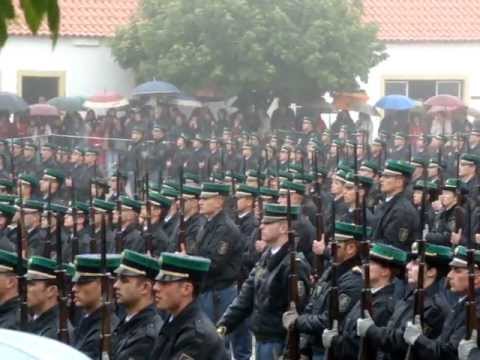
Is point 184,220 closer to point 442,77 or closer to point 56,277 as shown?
point 56,277

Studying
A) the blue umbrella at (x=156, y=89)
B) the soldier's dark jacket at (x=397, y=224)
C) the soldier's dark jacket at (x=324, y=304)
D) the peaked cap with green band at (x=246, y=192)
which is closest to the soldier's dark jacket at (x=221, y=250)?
the soldier's dark jacket at (x=397, y=224)

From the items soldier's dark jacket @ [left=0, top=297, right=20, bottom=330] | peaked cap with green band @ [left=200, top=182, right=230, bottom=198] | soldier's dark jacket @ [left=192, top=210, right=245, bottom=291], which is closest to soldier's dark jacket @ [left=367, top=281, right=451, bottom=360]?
soldier's dark jacket @ [left=0, top=297, right=20, bottom=330]

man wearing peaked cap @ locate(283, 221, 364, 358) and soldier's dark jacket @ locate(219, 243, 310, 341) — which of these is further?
soldier's dark jacket @ locate(219, 243, 310, 341)

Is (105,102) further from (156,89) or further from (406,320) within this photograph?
(406,320)

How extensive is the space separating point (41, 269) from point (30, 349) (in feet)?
13.8

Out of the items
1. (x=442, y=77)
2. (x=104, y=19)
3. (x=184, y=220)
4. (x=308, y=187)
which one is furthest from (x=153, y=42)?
(x=184, y=220)

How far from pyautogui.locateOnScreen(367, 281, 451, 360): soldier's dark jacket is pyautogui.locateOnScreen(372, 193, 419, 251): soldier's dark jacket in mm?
4286

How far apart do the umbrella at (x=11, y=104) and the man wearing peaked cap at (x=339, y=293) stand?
17.1 metres

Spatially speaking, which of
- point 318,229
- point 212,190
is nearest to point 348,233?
point 318,229

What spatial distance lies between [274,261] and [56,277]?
74.8 inches

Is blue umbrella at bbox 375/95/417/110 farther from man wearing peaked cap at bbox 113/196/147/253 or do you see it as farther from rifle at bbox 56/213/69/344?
rifle at bbox 56/213/69/344

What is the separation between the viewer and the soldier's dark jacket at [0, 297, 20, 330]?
26.6 feet

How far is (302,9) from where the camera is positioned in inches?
1083

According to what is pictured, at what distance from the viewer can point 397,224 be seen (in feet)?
41.0
